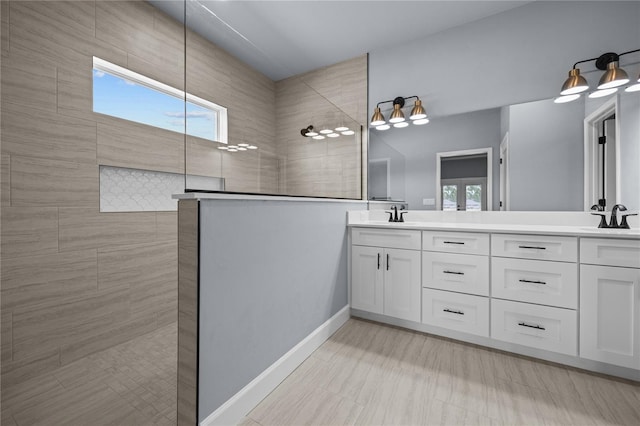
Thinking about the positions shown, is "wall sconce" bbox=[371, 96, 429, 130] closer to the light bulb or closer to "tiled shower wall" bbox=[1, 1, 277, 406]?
the light bulb

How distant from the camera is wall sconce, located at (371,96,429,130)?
255 cm

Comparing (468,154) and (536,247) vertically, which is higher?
(468,154)

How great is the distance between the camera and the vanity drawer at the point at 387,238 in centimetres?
203

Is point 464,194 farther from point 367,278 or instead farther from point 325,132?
point 325,132

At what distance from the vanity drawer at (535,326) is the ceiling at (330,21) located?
2192 millimetres

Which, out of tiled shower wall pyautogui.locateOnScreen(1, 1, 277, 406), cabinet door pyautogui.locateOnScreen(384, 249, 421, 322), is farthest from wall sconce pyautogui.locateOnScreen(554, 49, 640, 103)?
tiled shower wall pyautogui.locateOnScreen(1, 1, 277, 406)

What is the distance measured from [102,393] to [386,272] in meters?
1.86

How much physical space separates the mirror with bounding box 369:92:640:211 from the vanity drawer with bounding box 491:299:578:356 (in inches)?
33.3

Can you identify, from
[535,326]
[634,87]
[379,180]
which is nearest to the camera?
[535,326]

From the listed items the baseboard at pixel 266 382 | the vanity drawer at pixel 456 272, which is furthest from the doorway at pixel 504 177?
the baseboard at pixel 266 382

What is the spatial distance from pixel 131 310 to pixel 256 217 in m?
1.40

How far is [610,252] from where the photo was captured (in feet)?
4.86

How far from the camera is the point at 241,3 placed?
A: 7.03ft

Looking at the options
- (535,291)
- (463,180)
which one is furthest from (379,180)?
(535,291)
